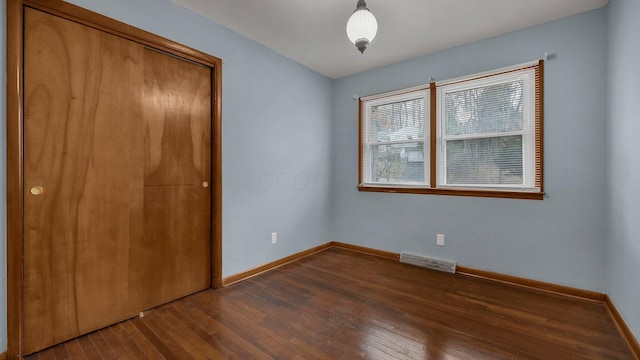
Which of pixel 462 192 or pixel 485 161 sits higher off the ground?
pixel 485 161

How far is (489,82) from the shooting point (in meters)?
2.76

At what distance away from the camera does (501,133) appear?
2689 mm

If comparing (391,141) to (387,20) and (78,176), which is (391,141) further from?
(78,176)

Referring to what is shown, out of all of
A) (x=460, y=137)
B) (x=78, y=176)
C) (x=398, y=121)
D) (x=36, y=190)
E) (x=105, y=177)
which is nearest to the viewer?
(x=36, y=190)

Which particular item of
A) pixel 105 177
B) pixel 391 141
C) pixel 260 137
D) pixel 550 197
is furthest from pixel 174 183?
pixel 550 197

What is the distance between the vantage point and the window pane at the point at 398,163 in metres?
3.27

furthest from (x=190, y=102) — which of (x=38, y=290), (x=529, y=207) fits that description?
(x=529, y=207)

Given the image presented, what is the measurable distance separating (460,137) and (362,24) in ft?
5.93

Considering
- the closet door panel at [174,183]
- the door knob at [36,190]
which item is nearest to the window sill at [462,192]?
the closet door panel at [174,183]

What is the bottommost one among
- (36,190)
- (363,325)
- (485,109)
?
(363,325)

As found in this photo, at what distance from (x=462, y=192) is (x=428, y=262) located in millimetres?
884

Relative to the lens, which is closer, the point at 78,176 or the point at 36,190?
the point at 36,190

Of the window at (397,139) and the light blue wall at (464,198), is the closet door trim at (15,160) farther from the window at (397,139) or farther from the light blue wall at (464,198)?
the window at (397,139)

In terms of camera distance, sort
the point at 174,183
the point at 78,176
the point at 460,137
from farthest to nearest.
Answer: the point at 460,137 < the point at 174,183 < the point at 78,176
